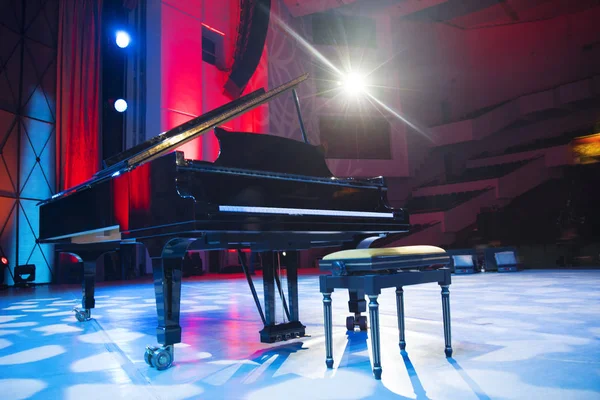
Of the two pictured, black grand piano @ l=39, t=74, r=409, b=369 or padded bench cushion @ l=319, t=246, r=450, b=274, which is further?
black grand piano @ l=39, t=74, r=409, b=369

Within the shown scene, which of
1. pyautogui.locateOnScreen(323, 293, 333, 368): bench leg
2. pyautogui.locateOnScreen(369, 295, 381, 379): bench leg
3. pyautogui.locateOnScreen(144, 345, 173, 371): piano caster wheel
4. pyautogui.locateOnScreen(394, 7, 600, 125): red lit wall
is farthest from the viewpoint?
pyautogui.locateOnScreen(394, 7, 600, 125): red lit wall

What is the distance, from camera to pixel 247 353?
2586mm

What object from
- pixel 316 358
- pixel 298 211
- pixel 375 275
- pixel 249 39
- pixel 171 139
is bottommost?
pixel 316 358

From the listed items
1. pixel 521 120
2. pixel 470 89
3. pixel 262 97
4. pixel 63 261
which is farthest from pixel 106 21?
pixel 521 120

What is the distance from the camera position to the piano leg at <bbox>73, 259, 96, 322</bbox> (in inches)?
161

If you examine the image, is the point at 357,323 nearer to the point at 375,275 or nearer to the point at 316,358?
the point at 316,358

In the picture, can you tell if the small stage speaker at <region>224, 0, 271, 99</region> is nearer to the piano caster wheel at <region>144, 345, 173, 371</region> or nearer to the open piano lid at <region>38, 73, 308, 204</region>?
the open piano lid at <region>38, 73, 308, 204</region>

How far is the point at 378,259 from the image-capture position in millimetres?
2043

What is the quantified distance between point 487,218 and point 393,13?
747cm

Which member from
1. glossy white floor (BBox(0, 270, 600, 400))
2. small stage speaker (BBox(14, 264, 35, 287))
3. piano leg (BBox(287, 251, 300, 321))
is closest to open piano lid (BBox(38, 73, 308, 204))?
piano leg (BBox(287, 251, 300, 321))

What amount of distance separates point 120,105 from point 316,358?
31.5 feet

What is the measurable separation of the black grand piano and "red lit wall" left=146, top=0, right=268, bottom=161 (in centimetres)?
772

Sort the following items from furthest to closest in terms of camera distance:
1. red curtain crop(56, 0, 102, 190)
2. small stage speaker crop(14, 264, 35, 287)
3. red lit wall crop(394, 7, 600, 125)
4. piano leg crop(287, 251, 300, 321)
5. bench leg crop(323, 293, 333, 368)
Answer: red lit wall crop(394, 7, 600, 125) → red curtain crop(56, 0, 102, 190) → small stage speaker crop(14, 264, 35, 287) → piano leg crop(287, 251, 300, 321) → bench leg crop(323, 293, 333, 368)

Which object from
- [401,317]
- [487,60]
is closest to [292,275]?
[401,317]
